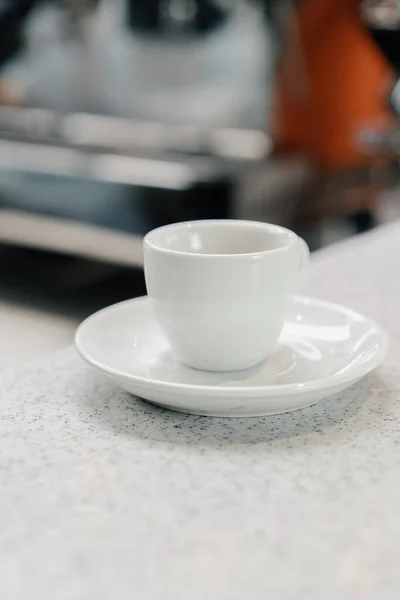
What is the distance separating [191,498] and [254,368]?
4.9 inches

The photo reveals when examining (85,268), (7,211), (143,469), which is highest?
(143,469)

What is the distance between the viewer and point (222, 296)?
1.33 feet

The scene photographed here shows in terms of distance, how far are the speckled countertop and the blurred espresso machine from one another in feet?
3.41

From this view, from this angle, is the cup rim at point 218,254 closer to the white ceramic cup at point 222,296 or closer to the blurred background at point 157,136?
the white ceramic cup at point 222,296

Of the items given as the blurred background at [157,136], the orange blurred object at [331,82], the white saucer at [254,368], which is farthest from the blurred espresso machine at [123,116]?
the white saucer at [254,368]

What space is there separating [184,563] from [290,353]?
0.20m

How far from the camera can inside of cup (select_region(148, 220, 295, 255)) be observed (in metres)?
0.45

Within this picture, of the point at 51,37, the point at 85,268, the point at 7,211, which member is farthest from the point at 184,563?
the point at 51,37

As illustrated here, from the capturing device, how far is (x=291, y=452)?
0.37 m

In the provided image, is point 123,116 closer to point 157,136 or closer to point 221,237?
point 157,136

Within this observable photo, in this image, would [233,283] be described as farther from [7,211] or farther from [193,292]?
[7,211]

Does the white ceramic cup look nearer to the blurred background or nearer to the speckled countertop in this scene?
the speckled countertop

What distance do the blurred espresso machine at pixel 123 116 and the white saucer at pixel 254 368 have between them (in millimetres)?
944

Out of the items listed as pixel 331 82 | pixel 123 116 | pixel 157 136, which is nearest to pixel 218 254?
pixel 331 82
